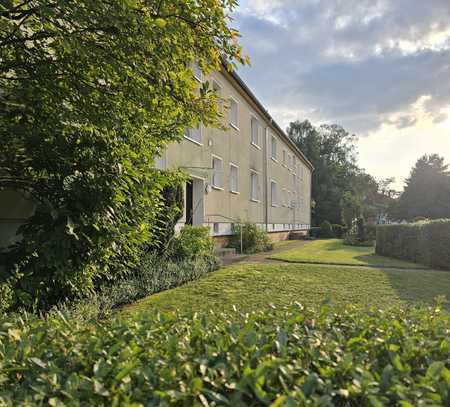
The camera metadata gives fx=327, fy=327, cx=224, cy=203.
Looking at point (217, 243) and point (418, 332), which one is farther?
point (217, 243)

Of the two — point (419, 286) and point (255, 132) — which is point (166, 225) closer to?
point (419, 286)

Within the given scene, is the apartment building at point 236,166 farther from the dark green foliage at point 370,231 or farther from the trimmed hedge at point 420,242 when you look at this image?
the trimmed hedge at point 420,242

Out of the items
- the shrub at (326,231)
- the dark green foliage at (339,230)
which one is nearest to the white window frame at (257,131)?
the shrub at (326,231)

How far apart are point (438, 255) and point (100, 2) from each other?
448 inches

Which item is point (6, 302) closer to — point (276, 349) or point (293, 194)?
point (276, 349)

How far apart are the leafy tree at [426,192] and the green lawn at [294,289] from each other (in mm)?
39132

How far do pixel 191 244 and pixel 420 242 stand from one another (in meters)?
8.29

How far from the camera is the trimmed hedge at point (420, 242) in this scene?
10.3 metres

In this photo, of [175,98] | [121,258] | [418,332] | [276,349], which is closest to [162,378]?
[276,349]

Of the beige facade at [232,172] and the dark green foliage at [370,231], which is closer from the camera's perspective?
the beige facade at [232,172]

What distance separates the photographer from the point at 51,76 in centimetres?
356

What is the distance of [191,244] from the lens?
8.10m

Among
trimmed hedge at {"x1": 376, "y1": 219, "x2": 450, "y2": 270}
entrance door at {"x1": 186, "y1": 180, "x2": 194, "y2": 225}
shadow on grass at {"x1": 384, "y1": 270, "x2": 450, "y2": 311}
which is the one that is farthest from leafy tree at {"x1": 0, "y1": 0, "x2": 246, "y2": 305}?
trimmed hedge at {"x1": 376, "y1": 219, "x2": 450, "y2": 270}

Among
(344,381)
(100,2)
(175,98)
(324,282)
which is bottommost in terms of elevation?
(324,282)
